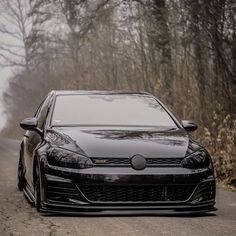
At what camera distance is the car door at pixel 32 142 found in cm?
884

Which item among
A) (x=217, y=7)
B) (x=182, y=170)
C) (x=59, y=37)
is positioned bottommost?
(x=59, y=37)

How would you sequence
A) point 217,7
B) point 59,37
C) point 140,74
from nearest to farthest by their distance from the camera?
point 217,7
point 140,74
point 59,37

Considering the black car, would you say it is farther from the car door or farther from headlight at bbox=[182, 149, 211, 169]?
the car door

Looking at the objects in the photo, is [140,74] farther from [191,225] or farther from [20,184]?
[191,225]

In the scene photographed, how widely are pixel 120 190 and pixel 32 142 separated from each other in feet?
7.03

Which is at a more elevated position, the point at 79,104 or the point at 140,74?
the point at 79,104

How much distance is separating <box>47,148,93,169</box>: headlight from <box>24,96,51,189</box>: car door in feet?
2.91

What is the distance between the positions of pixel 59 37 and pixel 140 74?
2324cm

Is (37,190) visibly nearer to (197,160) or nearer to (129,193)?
(129,193)

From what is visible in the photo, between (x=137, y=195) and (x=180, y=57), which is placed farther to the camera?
(x=180, y=57)

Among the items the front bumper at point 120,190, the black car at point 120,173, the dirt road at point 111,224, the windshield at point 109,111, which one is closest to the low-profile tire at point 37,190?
the black car at point 120,173

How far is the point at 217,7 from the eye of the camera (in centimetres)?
1464

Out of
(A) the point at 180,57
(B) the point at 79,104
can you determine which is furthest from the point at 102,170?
(A) the point at 180,57

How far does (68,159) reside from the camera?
7516 millimetres
